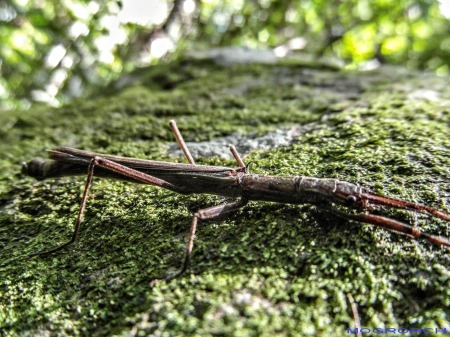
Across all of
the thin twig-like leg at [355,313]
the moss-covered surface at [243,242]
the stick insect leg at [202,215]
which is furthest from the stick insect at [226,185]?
the thin twig-like leg at [355,313]

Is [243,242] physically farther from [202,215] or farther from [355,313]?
[355,313]

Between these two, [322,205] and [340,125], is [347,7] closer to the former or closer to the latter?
[340,125]

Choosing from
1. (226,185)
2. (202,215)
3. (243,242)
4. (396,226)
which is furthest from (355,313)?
(226,185)

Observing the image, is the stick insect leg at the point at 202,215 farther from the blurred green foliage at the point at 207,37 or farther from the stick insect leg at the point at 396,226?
the blurred green foliage at the point at 207,37

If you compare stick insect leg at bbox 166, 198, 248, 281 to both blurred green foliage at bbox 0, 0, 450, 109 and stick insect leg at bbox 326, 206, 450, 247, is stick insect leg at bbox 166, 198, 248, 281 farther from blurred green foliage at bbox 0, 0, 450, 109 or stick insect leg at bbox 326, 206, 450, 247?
blurred green foliage at bbox 0, 0, 450, 109

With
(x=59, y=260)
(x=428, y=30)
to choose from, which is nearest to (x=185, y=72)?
(x=59, y=260)

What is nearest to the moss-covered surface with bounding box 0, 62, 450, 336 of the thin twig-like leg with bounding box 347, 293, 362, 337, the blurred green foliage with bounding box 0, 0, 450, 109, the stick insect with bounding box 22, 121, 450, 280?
the thin twig-like leg with bounding box 347, 293, 362, 337
